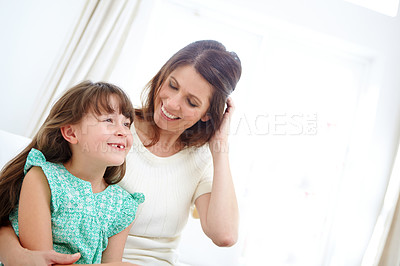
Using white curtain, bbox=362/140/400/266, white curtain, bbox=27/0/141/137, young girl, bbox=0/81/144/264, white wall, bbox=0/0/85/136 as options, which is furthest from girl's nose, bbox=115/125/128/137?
white curtain, bbox=362/140/400/266

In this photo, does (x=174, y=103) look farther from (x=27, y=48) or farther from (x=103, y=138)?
(x=27, y=48)

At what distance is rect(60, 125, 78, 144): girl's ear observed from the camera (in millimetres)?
1142

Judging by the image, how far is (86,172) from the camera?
116 cm

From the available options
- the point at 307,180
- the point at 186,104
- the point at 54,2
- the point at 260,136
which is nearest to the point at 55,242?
the point at 186,104

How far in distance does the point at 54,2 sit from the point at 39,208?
1984 mm

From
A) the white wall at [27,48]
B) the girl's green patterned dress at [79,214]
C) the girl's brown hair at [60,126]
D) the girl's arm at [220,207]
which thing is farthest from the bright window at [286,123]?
the girl's green patterned dress at [79,214]

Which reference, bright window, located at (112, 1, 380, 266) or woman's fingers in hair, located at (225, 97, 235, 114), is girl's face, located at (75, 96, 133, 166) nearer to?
woman's fingers in hair, located at (225, 97, 235, 114)

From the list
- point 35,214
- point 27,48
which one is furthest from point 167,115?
point 27,48

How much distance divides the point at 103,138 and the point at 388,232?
2567 mm

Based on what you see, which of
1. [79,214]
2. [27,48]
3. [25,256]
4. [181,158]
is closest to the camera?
[25,256]

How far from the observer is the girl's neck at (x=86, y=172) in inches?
45.6

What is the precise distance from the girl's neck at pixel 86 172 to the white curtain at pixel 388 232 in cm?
243

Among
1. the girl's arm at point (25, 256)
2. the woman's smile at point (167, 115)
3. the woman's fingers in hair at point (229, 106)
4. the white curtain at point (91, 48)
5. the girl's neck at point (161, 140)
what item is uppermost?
the white curtain at point (91, 48)

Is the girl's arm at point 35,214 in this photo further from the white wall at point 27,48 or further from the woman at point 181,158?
the white wall at point 27,48
